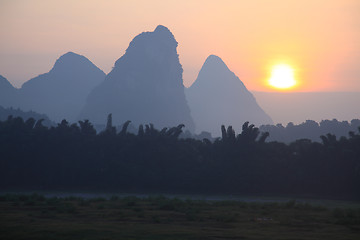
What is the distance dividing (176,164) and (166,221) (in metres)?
30.8

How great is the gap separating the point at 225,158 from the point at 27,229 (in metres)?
36.4

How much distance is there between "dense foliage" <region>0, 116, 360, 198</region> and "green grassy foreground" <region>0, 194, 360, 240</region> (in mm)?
18492

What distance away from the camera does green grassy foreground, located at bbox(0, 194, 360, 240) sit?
67.0 feet

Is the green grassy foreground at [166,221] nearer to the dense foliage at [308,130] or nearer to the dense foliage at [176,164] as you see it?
the dense foliage at [176,164]

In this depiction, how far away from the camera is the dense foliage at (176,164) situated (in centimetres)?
5184

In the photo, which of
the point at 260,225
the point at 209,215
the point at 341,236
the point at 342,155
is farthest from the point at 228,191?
the point at 341,236

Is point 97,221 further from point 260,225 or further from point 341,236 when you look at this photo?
point 341,236

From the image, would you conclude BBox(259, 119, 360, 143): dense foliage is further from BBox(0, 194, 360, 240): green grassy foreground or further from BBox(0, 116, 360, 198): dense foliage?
BBox(0, 194, 360, 240): green grassy foreground

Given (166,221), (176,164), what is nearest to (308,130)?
(176,164)

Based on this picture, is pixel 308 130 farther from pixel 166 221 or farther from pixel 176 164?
pixel 166 221

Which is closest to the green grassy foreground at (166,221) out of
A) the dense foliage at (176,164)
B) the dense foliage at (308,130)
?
the dense foliage at (176,164)

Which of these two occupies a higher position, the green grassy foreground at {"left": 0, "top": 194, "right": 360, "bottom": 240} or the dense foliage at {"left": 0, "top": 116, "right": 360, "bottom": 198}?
the dense foliage at {"left": 0, "top": 116, "right": 360, "bottom": 198}

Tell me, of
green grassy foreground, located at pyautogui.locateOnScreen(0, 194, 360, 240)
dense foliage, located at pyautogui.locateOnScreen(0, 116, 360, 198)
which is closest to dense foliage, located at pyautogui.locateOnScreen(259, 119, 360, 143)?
dense foliage, located at pyautogui.locateOnScreen(0, 116, 360, 198)

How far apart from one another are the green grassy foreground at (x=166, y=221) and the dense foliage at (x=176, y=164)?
60.7 feet
